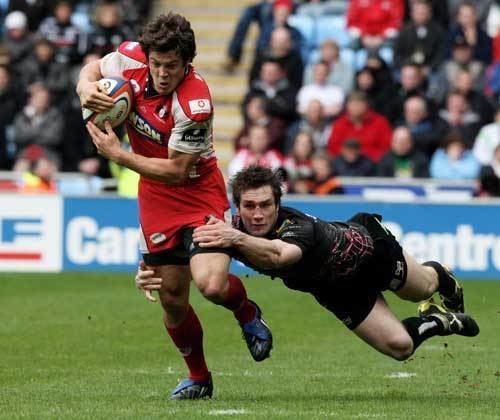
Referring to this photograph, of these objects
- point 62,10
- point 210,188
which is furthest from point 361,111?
point 210,188

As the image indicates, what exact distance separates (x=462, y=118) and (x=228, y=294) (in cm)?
1063

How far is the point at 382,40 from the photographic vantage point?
818 inches

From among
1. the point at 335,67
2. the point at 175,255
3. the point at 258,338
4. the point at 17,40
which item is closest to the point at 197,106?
the point at 175,255

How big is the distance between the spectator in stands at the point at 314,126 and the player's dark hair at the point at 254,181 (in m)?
10.3

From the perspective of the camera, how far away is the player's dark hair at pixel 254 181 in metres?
8.73

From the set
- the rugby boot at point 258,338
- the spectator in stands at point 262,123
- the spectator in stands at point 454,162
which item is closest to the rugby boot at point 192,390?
the rugby boot at point 258,338

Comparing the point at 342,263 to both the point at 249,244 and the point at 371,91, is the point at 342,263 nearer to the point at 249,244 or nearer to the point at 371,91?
the point at 249,244

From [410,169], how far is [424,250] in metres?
2.29

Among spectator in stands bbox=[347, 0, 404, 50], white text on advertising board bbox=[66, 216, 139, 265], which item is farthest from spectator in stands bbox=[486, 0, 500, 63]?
white text on advertising board bbox=[66, 216, 139, 265]

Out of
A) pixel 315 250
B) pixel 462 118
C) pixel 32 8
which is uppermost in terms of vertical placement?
pixel 315 250

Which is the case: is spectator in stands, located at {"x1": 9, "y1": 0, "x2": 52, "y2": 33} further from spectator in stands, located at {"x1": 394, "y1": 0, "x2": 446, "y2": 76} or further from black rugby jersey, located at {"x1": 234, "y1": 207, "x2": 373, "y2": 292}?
black rugby jersey, located at {"x1": 234, "y1": 207, "x2": 373, "y2": 292}

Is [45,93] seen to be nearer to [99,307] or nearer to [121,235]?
[121,235]

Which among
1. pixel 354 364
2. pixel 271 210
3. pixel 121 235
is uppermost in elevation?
pixel 271 210

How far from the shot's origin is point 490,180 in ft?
56.7
